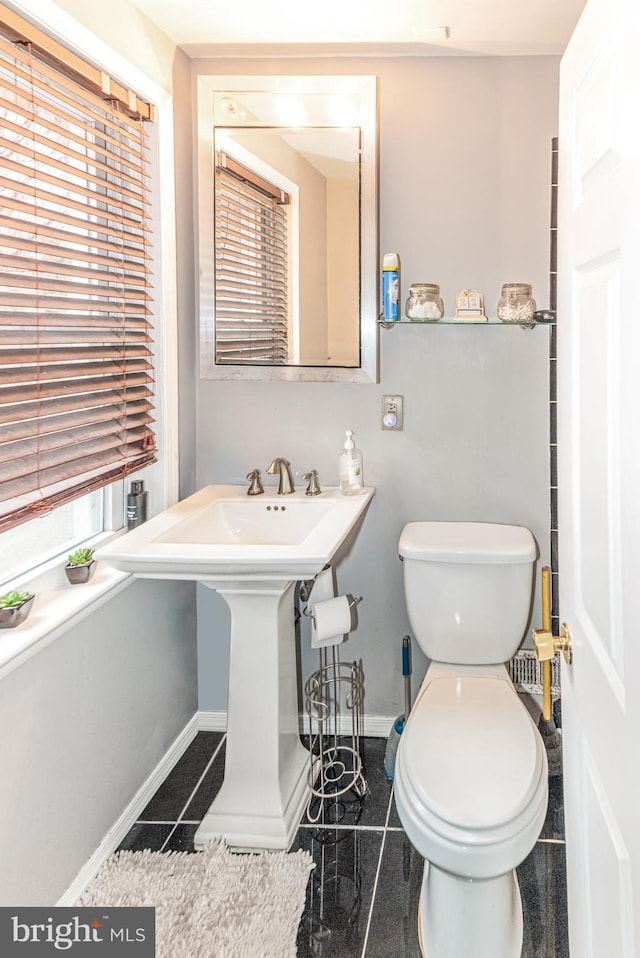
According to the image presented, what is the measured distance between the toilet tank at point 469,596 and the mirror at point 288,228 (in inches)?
26.1

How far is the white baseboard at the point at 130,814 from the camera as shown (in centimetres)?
183

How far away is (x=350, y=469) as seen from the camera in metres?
2.41

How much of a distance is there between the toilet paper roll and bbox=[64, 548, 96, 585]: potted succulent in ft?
2.11

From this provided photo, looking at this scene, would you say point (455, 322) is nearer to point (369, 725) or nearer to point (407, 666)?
point (407, 666)

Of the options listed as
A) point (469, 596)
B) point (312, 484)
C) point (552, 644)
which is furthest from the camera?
point (312, 484)

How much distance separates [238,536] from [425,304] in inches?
37.1

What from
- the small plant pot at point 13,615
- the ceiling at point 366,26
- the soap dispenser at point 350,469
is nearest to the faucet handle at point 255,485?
the soap dispenser at point 350,469

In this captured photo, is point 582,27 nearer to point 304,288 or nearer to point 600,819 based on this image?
point 600,819

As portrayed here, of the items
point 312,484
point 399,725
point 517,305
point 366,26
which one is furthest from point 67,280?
point 399,725

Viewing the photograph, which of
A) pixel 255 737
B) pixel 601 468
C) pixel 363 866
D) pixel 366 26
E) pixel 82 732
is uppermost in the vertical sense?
pixel 366 26

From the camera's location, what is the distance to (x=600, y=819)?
92 cm

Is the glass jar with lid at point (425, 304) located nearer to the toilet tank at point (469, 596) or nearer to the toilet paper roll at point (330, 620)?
the toilet tank at point (469, 596)

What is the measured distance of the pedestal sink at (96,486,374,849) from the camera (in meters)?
1.86
